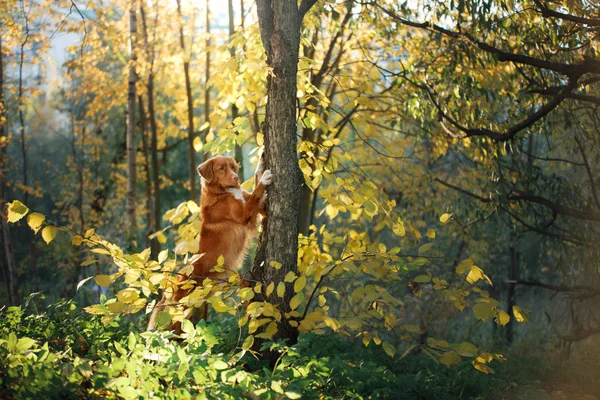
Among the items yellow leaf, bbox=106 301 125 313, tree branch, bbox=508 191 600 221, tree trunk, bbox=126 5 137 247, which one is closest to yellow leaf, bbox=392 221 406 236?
yellow leaf, bbox=106 301 125 313

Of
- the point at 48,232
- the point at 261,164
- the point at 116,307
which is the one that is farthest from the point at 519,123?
the point at 48,232

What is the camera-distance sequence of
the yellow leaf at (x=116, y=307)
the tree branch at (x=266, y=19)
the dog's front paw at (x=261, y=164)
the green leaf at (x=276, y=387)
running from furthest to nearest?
1. the dog's front paw at (x=261, y=164)
2. the tree branch at (x=266, y=19)
3. the yellow leaf at (x=116, y=307)
4. the green leaf at (x=276, y=387)

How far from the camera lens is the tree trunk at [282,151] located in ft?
15.8

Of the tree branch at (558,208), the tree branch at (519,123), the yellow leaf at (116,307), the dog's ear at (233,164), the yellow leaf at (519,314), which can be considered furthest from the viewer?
the tree branch at (558,208)

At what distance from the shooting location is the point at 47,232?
3773 mm

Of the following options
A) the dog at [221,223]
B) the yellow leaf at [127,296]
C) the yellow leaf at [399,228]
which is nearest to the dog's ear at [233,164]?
the dog at [221,223]

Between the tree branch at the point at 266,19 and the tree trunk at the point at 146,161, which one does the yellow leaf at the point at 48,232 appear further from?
the tree trunk at the point at 146,161

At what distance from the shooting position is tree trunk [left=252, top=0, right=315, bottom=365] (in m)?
4.82

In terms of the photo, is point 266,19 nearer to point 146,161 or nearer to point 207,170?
point 207,170

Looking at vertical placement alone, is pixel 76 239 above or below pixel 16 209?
below

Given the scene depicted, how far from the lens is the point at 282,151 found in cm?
484

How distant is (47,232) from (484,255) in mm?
12763

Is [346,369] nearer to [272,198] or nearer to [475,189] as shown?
[272,198]

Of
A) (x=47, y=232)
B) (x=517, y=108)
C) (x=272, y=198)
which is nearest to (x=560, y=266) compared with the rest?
(x=517, y=108)
